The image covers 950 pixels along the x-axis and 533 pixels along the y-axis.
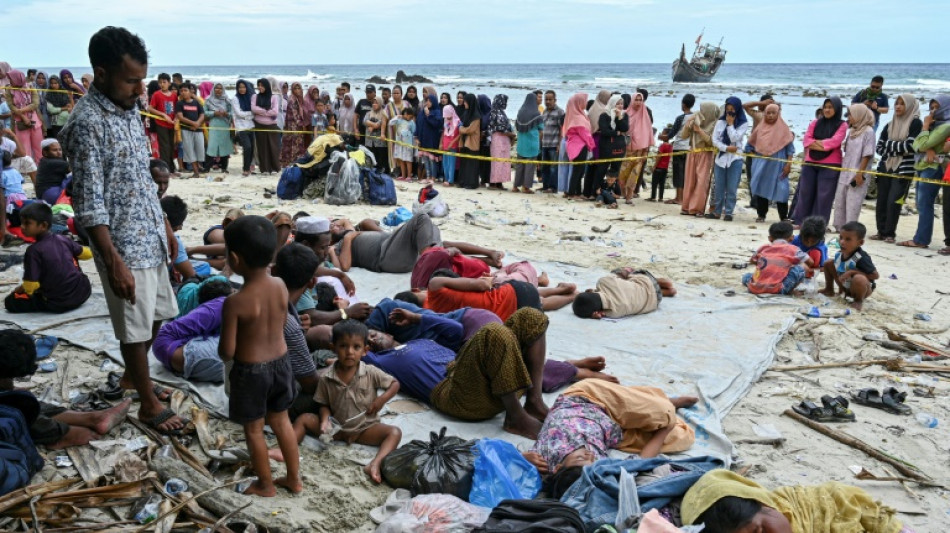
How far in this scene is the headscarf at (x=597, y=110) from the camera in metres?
11.4

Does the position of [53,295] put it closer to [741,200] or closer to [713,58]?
[741,200]

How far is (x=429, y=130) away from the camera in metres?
13.0

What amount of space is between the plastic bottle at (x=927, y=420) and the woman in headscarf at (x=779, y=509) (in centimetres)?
138

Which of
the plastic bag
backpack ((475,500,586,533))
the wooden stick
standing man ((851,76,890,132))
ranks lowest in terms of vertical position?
the wooden stick

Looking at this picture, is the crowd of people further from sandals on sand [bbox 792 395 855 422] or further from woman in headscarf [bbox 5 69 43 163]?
woman in headscarf [bbox 5 69 43 163]

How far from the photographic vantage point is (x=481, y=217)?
9.73m

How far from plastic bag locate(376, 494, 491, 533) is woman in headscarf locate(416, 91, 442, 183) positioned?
32.8 ft

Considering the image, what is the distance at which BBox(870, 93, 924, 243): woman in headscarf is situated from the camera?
8.74 m

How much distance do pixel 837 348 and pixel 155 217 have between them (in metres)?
4.71

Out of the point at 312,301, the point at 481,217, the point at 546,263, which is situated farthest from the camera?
the point at 481,217

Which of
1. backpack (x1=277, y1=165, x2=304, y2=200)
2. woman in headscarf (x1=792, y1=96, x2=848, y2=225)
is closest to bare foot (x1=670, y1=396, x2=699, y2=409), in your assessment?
woman in headscarf (x1=792, y1=96, x2=848, y2=225)

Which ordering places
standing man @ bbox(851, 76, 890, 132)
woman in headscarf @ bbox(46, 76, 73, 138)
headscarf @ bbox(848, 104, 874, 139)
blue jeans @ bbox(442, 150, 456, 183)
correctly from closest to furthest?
headscarf @ bbox(848, 104, 874, 139), standing man @ bbox(851, 76, 890, 132), blue jeans @ bbox(442, 150, 456, 183), woman in headscarf @ bbox(46, 76, 73, 138)

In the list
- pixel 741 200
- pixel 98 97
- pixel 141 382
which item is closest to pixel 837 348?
pixel 141 382

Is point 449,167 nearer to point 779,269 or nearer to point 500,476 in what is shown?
point 779,269
